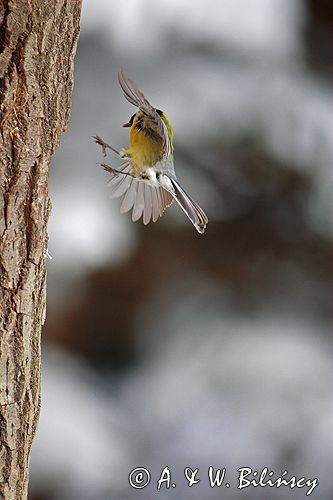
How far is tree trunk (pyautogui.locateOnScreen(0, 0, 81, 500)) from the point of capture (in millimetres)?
1061

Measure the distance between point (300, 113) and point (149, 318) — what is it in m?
0.99

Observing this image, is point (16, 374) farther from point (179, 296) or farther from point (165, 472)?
point (179, 296)

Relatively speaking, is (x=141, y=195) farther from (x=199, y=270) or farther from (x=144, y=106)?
(x=199, y=270)

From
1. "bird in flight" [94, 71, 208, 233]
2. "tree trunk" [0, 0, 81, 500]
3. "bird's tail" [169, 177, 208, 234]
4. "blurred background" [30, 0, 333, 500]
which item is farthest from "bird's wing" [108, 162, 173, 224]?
"blurred background" [30, 0, 333, 500]

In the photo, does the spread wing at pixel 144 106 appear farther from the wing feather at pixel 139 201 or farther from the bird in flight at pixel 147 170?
the wing feather at pixel 139 201

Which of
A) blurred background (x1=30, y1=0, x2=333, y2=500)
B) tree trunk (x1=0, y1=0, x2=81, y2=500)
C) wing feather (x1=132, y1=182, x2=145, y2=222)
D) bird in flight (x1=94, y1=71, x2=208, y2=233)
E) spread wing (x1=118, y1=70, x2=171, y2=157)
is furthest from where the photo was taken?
blurred background (x1=30, y1=0, x2=333, y2=500)

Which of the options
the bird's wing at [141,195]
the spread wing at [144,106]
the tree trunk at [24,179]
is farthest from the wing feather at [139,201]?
the tree trunk at [24,179]

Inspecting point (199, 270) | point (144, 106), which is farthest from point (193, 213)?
point (199, 270)

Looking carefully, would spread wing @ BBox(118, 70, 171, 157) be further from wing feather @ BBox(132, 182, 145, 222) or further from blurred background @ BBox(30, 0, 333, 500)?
blurred background @ BBox(30, 0, 333, 500)

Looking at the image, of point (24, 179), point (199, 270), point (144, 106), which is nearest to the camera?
point (24, 179)

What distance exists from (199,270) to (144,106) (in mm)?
1826

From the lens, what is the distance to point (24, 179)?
3.53ft

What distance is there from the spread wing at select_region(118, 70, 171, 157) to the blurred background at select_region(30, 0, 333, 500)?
48.8 inches

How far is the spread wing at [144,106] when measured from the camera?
1.16 meters
